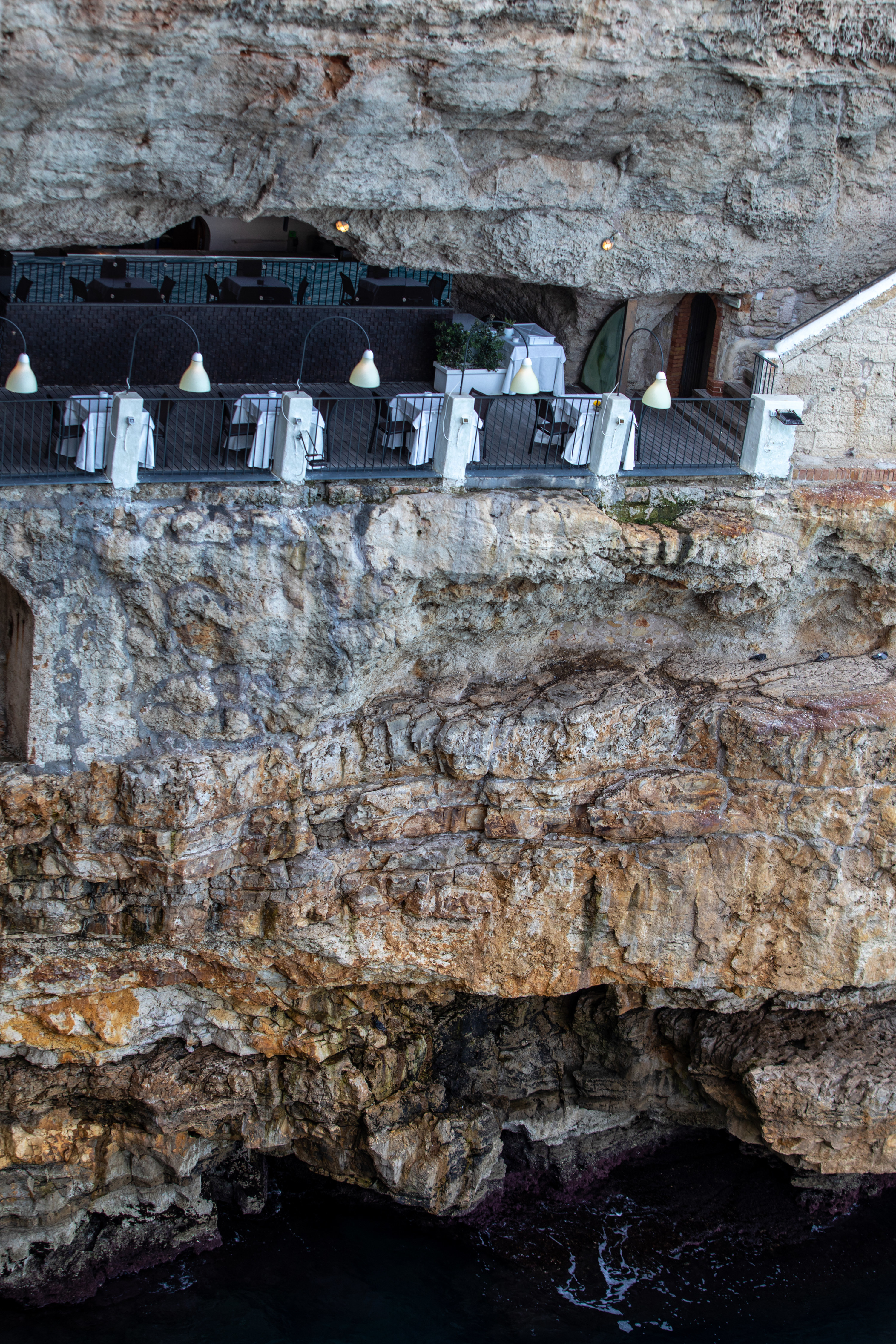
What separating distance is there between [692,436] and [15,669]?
7466 mm

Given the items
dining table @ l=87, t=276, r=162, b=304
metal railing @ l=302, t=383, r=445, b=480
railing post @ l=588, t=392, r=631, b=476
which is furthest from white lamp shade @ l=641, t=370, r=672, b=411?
dining table @ l=87, t=276, r=162, b=304

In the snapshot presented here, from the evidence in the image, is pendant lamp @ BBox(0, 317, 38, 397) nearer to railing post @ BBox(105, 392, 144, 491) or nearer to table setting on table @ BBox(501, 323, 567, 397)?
railing post @ BBox(105, 392, 144, 491)

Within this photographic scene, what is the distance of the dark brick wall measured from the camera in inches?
519

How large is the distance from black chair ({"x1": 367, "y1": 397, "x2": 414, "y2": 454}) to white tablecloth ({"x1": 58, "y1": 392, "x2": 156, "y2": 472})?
2239mm

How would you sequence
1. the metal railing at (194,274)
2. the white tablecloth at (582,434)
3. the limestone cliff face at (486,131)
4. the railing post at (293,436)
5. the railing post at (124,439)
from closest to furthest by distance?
the limestone cliff face at (486,131) → the railing post at (124,439) → the railing post at (293,436) → the white tablecloth at (582,434) → the metal railing at (194,274)

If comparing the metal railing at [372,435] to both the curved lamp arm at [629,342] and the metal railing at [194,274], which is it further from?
the curved lamp arm at [629,342]

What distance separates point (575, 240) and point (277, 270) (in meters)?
3.95

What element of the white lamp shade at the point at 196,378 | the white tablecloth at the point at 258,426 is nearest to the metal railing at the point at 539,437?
the white tablecloth at the point at 258,426

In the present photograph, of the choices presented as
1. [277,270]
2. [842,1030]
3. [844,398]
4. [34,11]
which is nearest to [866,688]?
[844,398]

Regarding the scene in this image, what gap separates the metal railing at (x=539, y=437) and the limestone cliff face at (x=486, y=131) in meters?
1.26

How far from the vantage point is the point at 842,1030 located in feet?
51.9

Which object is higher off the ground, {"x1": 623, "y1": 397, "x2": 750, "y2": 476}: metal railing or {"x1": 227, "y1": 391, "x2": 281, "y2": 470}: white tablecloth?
{"x1": 623, "y1": 397, "x2": 750, "y2": 476}: metal railing

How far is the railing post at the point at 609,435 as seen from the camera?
41.8 feet

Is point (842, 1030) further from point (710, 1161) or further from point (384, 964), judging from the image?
point (384, 964)
